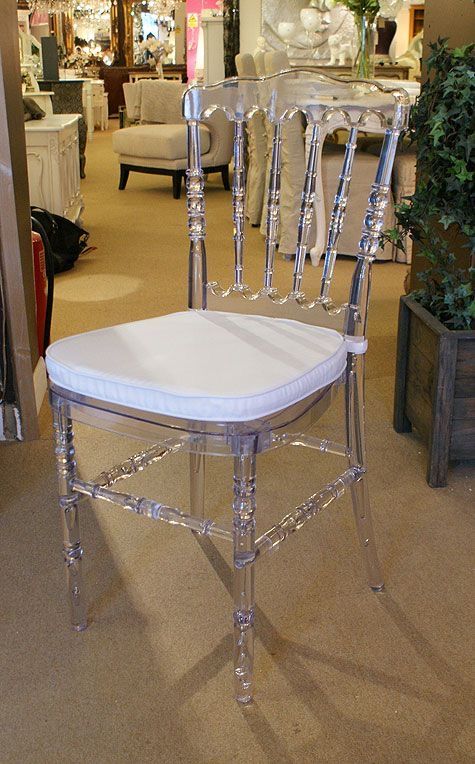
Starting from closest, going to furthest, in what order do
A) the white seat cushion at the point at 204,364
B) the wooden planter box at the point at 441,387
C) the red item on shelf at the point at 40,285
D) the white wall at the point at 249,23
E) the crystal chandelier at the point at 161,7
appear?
the white seat cushion at the point at 204,364
the wooden planter box at the point at 441,387
the red item on shelf at the point at 40,285
the white wall at the point at 249,23
the crystal chandelier at the point at 161,7

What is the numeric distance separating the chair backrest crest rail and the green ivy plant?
496 mm

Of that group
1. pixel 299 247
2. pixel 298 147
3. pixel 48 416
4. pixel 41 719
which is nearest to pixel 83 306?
pixel 48 416

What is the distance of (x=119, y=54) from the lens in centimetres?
1482

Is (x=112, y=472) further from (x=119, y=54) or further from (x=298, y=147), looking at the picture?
(x=119, y=54)

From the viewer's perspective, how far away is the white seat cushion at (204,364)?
1295 millimetres

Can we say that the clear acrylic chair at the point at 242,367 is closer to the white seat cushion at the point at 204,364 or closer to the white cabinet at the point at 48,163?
the white seat cushion at the point at 204,364

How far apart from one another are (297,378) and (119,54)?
1474cm

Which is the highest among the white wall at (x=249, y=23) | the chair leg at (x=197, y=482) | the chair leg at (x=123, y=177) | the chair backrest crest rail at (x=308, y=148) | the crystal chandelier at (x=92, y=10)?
the crystal chandelier at (x=92, y=10)

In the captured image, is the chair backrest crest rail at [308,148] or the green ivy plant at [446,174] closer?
the chair backrest crest rail at [308,148]

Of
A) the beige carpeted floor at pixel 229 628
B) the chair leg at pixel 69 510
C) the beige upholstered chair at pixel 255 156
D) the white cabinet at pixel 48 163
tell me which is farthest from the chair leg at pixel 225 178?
the chair leg at pixel 69 510

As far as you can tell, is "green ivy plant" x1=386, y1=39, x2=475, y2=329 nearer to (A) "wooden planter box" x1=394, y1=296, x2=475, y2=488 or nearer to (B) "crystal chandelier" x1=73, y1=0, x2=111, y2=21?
(A) "wooden planter box" x1=394, y1=296, x2=475, y2=488

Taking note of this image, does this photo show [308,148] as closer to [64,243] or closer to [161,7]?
[64,243]

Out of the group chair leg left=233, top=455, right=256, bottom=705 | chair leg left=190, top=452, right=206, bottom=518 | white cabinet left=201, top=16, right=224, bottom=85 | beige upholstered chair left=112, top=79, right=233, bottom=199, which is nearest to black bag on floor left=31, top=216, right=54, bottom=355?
chair leg left=190, top=452, right=206, bottom=518

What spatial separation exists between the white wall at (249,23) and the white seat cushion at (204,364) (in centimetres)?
714
